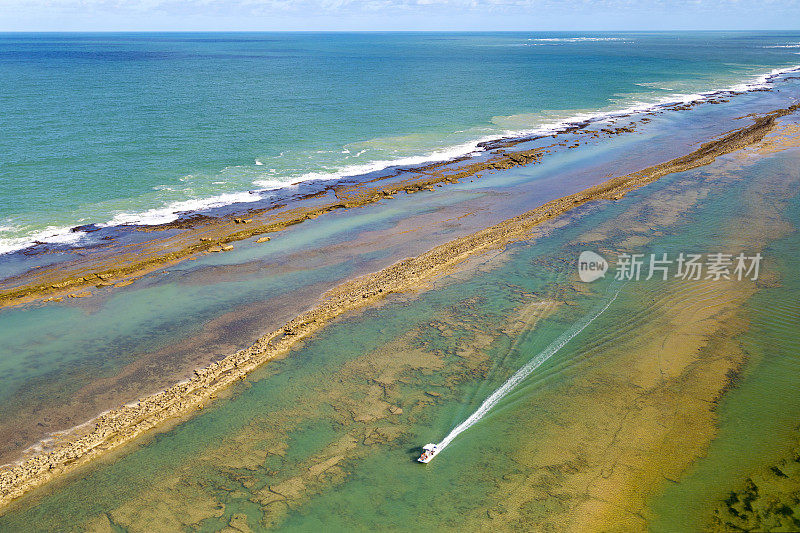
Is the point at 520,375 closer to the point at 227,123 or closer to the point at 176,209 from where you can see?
the point at 176,209

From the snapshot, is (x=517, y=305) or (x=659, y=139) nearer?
(x=517, y=305)

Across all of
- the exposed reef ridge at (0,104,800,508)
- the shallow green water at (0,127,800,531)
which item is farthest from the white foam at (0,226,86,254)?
the shallow green water at (0,127,800,531)

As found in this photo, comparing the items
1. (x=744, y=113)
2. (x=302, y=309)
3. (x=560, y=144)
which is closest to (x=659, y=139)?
(x=560, y=144)

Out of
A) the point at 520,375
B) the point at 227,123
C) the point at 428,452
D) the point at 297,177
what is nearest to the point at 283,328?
the point at 428,452

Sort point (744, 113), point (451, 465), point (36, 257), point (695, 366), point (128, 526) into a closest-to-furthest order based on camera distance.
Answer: point (128, 526) → point (451, 465) → point (695, 366) → point (36, 257) → point (744, 113)

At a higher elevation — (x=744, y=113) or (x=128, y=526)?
(x=744, y=113)

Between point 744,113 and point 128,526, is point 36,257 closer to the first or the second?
point 128,526
